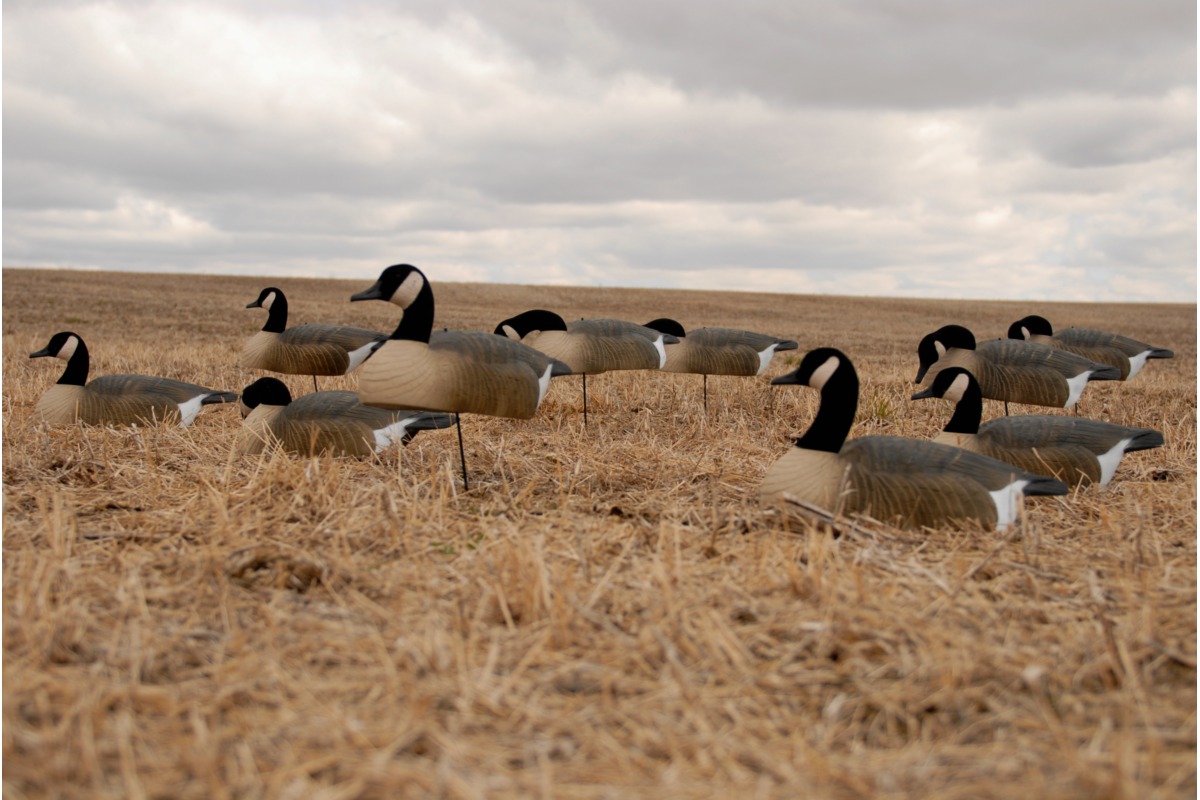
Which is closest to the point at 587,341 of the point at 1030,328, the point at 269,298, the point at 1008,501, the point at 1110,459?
the point at 269,298

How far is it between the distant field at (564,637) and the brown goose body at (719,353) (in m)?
3.35

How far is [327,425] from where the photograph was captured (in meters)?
7.21

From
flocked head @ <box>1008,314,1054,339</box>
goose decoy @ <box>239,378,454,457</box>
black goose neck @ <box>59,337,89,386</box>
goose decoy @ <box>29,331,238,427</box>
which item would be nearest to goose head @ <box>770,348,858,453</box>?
goose decoy @ <box>239,378,454,457</box>

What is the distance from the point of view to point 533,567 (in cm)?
416

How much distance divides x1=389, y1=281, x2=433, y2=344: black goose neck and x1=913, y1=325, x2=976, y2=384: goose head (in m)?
5.41

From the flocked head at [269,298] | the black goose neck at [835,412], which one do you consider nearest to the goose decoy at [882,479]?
the black goose neck at [835,412]

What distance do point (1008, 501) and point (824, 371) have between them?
4.64 feet

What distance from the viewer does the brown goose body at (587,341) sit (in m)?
9.10

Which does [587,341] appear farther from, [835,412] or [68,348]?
[68,348]

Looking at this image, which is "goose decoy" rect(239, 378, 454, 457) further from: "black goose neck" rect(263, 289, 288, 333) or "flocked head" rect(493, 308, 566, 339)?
"black goose neck" rect(263, 289, 288, 333)

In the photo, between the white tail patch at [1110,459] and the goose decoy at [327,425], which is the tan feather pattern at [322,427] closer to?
the goose decoy at [327,425]

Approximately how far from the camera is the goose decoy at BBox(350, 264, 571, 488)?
588 centimetres

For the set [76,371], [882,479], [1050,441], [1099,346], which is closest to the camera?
[882,479]

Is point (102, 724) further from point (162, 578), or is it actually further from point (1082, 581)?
point (1082, 581)
